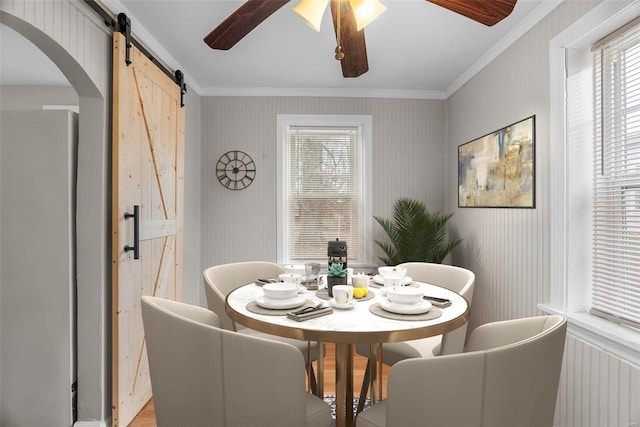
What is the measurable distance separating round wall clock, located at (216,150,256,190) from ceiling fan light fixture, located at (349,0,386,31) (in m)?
2.42

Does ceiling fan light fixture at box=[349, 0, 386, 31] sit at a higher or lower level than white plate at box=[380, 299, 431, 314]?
higher

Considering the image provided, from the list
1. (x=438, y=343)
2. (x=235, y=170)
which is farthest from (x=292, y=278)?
(x=235, y=170)

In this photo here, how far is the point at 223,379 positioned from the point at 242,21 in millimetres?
1483

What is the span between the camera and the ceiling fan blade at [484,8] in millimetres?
1453

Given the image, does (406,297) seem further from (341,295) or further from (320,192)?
(320,192)

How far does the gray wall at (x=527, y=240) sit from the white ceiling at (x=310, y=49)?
0.62ft

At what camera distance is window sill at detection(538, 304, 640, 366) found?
164 centimetres

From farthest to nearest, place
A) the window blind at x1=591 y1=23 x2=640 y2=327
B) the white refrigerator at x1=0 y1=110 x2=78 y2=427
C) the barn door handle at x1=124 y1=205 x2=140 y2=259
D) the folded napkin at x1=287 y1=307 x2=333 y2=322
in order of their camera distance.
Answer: the barn door handle at x1=124 y1=205 x2=140 y2=259
the white refrigerator at x1=0 y1=110 x2=78 y2=427
the window blind at x1=591 y1=23 x2=640 y2=327
the folded napkin at x1=287 y1=307 x2=333 y2=322

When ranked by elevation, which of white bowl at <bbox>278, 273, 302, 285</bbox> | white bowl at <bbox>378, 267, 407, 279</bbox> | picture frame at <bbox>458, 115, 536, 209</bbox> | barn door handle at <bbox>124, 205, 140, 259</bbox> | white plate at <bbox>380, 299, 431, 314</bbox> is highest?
picture frame at <bbox>458, 115, 536, 209</bbox>

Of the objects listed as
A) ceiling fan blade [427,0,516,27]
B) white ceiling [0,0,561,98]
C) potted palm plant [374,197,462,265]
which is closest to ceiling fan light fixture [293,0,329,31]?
ceiling fan blade [427,0,516,27]

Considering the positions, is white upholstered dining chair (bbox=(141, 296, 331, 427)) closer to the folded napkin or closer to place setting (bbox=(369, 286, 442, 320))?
the folded napkin

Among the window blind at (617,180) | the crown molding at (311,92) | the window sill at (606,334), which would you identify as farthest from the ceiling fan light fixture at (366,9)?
the crown molding at (311,92)

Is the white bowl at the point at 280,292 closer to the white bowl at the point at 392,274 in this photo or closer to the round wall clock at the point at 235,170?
the white bowl at the point at 392,274

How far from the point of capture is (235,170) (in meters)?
3.82
